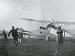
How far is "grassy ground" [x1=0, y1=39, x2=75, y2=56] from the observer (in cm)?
384

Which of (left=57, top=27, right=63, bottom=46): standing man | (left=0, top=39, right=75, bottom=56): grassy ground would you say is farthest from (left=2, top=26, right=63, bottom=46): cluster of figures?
(left=0, top=39, right=75, bottom=56): grassy ground

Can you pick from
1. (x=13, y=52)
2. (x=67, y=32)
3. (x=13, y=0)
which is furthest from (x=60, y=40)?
(x=13, y=0)

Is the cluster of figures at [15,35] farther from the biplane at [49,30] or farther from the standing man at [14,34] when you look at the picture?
the biplane at [49,30]

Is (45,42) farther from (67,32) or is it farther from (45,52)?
(67,32)

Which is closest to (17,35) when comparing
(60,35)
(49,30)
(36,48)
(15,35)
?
(15,35)

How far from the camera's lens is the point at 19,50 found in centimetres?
387

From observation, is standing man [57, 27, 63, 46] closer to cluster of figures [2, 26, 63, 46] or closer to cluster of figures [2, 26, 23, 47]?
cluster of figures [2, 26, 63, 46]

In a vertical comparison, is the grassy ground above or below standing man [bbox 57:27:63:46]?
below

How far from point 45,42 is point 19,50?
2.15 ft

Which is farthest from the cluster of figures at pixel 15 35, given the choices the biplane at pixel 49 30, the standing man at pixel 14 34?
the biplane at pixel 49 30

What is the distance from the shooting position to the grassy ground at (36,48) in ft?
12.6

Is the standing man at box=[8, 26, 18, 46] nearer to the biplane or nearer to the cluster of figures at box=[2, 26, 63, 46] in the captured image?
the cluster of figures at box=[2, 26, 63, 46]

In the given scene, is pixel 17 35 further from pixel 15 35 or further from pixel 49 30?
pixel 49 30

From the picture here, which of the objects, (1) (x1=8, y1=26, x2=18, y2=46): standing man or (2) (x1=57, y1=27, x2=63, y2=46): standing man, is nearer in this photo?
(1) (x1=8, y1=26, x2=18, y2=46): standing man
